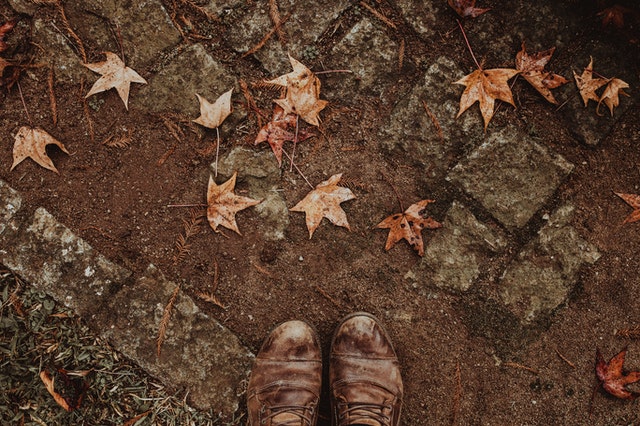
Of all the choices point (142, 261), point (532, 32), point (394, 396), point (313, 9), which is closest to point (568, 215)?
point (532, 32)

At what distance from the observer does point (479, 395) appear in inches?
79.1

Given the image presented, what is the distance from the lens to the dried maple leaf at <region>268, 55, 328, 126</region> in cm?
196

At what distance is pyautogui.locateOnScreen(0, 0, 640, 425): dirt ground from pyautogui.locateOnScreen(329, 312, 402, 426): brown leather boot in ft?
0.29

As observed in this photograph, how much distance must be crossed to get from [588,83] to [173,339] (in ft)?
7.38

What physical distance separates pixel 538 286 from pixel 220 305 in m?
1.49

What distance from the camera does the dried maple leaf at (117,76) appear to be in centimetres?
198

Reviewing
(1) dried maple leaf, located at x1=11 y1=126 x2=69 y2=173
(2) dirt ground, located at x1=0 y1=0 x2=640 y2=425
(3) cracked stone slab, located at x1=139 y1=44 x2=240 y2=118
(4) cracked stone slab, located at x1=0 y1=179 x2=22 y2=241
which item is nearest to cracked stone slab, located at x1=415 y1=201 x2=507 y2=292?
(2) dirt ground, located at x1=0 y1=0 x2=640 y2=425

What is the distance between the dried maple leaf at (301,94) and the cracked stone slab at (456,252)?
0.78 m

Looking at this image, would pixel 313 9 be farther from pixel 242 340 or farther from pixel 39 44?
pixel 242 340

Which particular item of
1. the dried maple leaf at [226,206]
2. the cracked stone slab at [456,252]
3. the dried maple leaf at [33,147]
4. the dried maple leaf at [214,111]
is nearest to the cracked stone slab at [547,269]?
the cracked stone slab at [456,252]

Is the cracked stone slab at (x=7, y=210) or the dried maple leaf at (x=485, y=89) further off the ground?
the dried maple leaf at (x=485, y=89)

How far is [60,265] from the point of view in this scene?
198 cm

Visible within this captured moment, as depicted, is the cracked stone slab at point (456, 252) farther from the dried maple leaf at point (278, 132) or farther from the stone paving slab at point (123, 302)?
the stone paving slab at point (123, 302)

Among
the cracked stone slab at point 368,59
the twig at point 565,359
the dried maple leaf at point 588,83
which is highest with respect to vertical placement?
the cracked stone slab at point 368,59
